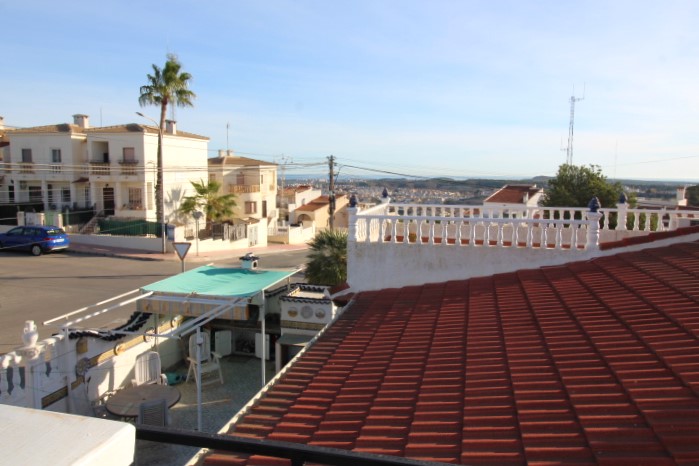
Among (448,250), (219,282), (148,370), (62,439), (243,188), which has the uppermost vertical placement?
(243,188)

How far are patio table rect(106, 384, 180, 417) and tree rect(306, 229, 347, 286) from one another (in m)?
7.93

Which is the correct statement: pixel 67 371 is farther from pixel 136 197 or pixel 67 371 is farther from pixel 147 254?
pixel 136 197

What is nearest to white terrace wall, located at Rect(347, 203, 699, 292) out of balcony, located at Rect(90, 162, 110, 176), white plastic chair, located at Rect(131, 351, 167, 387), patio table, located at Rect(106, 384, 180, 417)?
patio table, located at Rect(106, 384, 180, 417)

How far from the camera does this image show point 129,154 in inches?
1480

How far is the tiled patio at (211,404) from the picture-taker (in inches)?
344

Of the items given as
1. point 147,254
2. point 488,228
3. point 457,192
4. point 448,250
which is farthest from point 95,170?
point 457,192

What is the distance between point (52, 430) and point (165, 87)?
36.5 metres

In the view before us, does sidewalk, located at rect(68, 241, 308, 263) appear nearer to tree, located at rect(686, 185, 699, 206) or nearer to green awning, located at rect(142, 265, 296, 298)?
green awning, located at rect(142, 265, 296, 298)

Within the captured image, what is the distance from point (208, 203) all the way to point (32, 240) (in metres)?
12.3

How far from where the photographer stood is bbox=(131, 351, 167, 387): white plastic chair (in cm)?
1080

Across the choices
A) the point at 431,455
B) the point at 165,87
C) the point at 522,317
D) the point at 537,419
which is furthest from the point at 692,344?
the point at 165,87

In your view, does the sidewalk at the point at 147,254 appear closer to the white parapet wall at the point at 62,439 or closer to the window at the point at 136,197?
the window at the point at 136,197

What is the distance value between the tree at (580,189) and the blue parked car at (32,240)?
86.5 feet

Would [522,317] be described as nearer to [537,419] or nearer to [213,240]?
[537,419]
